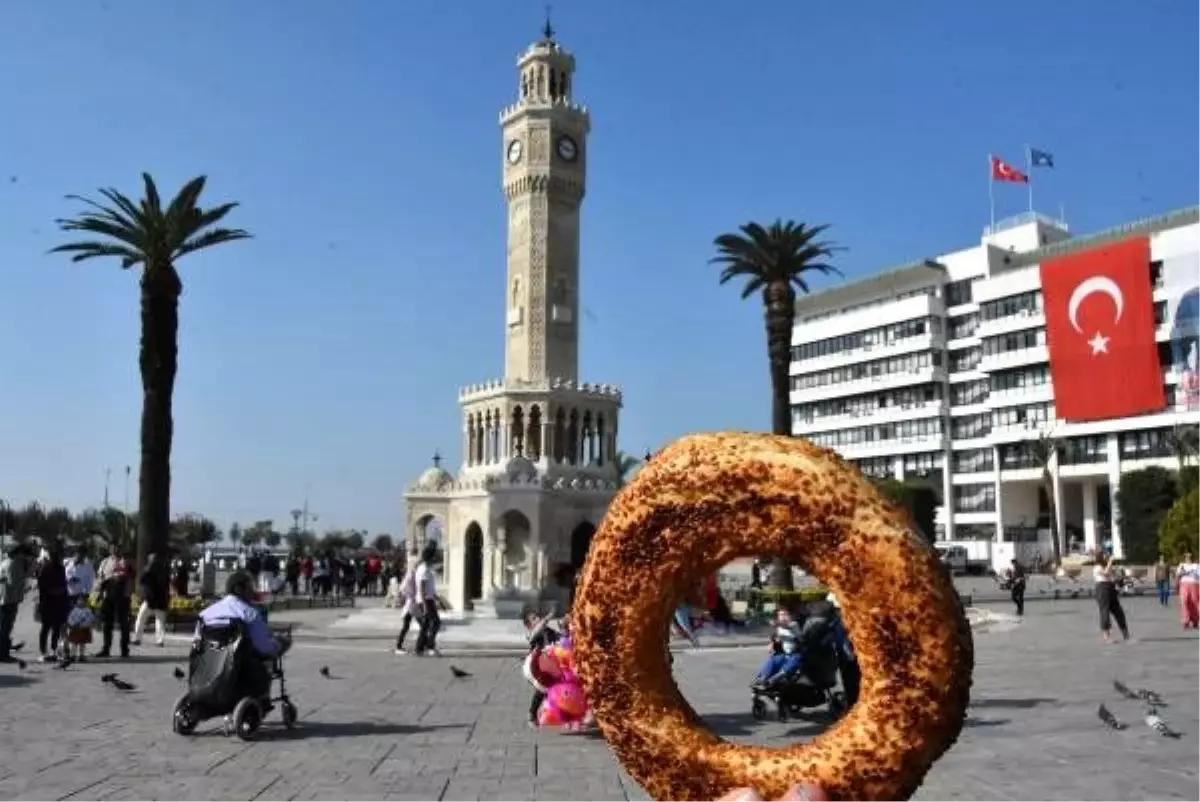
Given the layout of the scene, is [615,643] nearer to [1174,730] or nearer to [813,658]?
[813,658]

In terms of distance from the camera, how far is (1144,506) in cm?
6303

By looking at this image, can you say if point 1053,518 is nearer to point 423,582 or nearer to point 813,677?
point 423,582

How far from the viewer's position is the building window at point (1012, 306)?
77.1 meters

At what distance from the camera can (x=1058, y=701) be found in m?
12.2

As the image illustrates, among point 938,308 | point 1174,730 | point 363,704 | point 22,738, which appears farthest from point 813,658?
point 938,308

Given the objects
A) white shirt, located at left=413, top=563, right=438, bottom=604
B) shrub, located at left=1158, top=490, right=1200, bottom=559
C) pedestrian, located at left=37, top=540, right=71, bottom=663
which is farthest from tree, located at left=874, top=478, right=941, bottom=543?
pedestrian, located at left=37, top=540, right=71, bottom=663

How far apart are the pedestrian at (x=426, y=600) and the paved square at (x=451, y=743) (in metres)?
2.09

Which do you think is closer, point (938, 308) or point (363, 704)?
point (363, 704)

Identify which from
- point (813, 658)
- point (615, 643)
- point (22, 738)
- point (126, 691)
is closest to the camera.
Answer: point (615, 643)

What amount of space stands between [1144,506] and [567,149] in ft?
131

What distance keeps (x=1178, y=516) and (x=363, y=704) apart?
3903cm

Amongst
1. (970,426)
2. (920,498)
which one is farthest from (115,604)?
(970,426)

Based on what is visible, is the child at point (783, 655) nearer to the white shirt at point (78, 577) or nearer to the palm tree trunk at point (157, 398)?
the white shirt at point (78, 577)

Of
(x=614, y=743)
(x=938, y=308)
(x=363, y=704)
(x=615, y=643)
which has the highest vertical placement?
(x=938, y=308)
